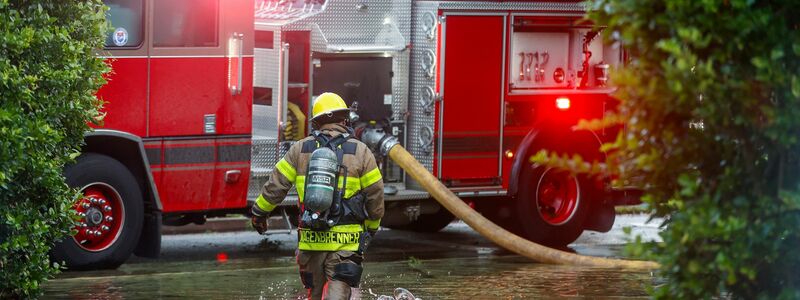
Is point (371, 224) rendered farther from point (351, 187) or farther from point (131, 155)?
point (131, 155)

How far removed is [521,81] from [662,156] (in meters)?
8.32

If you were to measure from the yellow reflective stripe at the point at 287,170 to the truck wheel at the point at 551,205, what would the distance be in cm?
574

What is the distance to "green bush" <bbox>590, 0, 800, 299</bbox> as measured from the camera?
13.3 ft

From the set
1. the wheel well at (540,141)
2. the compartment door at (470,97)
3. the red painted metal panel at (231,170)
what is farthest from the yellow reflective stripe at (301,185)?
the wheel well at (540,141)

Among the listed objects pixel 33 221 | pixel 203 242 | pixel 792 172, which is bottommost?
pixel 203 242

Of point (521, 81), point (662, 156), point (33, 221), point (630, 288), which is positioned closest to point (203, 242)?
point (521, 81)

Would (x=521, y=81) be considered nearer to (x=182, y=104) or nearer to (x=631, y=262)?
(x=631, y=262)

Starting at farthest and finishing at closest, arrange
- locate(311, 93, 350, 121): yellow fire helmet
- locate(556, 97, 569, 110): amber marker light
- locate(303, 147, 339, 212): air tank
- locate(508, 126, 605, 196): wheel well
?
locate(556, 97, 569, 110): amber marker light, locate(508, 126, 605, 196): wheel well, locate(311, 93, 350, 121): yellow fire helmet, locate(303, 147, 339, 212): air tank

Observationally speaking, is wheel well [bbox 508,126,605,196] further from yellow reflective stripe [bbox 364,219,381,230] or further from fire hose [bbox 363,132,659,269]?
yellow reflective stripe [bbox 364,219,381,230]

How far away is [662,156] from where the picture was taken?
4293 millimetres

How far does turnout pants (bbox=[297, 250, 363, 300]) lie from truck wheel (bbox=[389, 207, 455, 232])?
252 inches

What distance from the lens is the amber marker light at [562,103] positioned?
12.7 meters

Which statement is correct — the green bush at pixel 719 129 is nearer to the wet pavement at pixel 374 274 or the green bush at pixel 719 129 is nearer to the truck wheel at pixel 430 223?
the wet pavement at pixel 374 274

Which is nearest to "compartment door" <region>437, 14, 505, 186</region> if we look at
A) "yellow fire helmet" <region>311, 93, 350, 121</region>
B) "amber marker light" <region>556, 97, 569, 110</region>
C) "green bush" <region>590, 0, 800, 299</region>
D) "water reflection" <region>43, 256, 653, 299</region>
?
"amber marker light" <region>556, 97, 569, 110</region>
